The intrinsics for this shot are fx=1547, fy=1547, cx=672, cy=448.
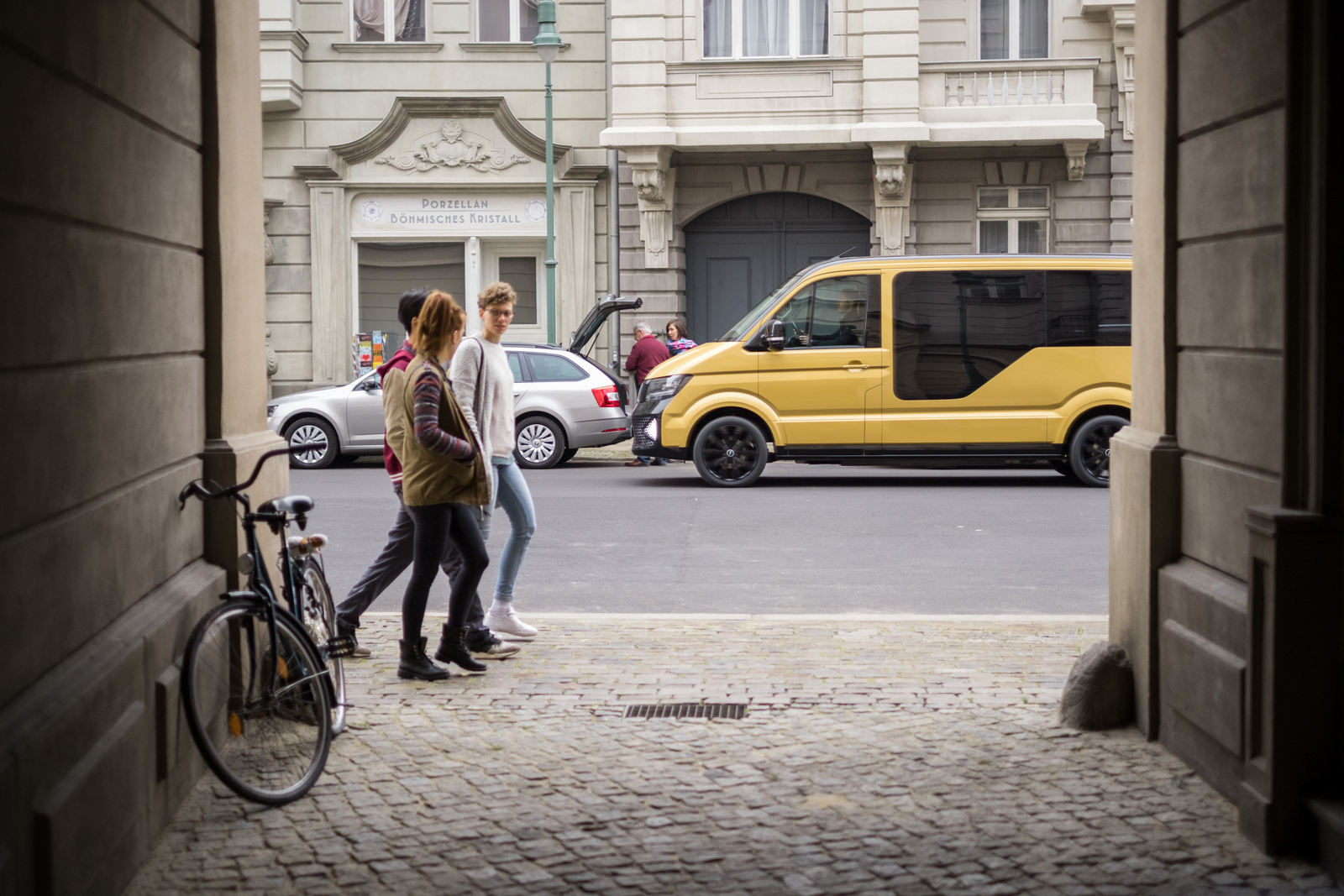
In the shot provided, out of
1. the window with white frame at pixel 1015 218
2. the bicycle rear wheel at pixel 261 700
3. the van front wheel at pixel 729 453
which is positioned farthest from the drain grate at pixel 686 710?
the window with white frame at pixel 1015 218

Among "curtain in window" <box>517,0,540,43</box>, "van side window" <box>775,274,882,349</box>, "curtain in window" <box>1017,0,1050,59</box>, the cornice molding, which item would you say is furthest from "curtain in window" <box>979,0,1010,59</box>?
"van side window" <box>775,274,882,349</box>

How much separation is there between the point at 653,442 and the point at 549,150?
7.38m

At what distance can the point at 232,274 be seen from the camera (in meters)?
5.68

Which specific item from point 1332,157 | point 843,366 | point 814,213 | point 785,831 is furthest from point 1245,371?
point 814,213

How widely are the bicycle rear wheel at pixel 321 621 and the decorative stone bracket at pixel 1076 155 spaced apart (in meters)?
17.6

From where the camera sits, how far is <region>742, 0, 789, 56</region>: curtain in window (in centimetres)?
2238

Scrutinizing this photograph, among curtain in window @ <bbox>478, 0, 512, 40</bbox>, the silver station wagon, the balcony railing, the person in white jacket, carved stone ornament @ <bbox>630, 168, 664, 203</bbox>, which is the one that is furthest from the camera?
curtain in window @ <bbox>478, 0, 512, 40</bbox>

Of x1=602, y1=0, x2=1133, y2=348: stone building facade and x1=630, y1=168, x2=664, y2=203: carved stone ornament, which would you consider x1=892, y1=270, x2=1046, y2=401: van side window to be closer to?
x1=602, y1=0, x2=1133, y2=348: stone building facade

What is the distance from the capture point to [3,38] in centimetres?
337

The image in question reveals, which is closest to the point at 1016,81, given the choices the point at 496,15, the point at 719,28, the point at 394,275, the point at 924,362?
the point at 719,28

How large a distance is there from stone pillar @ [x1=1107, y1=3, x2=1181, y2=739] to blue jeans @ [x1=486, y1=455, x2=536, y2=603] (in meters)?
3.04

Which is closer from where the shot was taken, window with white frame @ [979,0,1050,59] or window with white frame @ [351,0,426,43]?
window with white frame @ [979,0,1050,59]

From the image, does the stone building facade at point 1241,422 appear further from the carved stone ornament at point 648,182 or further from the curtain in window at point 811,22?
the curtain in window at point 811,22

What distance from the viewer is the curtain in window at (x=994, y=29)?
22.5 meters
